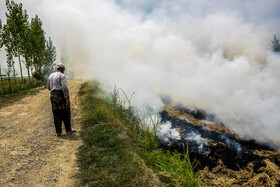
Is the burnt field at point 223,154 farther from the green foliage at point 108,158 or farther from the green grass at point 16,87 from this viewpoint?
the green grass at point 16,87

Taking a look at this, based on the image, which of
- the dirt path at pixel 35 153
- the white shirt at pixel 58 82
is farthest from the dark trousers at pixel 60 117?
the white shirt at pixel 58 82

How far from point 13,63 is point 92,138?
51.1 feet

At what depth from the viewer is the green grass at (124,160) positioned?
3289mm

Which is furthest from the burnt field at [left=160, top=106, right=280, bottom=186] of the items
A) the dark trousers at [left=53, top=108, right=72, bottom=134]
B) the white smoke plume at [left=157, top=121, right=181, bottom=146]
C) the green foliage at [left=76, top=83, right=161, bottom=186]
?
the dark trousers at [left=53, top=108, right=72, bottom=134]

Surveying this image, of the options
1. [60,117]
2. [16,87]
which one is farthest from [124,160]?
[16,87]

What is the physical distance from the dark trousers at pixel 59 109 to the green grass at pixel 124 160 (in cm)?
64

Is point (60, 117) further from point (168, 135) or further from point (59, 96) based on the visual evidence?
point (168, 135)

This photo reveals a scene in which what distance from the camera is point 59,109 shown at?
519 centimetres

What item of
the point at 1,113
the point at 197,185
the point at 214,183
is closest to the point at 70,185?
the point at 197,185

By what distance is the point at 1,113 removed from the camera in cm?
796

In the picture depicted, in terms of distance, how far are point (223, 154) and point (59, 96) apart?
5002 mm

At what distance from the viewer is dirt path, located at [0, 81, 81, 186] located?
3.37 meters

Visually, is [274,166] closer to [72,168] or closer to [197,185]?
[197,185]

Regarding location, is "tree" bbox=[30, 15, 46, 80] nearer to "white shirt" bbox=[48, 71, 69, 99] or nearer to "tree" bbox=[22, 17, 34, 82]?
"tree" bbox=[22, 17, 34, 82]
